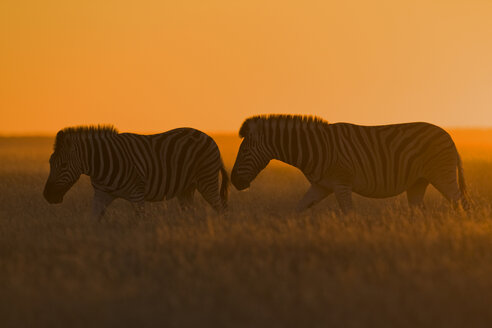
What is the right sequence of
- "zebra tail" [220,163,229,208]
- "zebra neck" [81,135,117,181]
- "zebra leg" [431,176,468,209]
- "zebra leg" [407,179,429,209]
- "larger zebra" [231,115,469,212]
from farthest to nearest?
"zebra tail" [220,163,229,208] → "zebra leg" [407,179,429,209] → "zebra leg" [431,176,468,209] → "larger zebra" [231,115,469,212] → "zebra neck" [81,135,117,181]

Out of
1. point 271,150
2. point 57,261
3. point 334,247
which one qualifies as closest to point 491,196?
point 271,150

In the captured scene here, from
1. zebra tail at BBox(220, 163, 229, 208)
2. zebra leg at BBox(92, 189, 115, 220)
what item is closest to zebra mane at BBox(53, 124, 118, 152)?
zebra leg at BBox(92, 189, 115, 220)

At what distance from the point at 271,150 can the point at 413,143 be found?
8.67 feet

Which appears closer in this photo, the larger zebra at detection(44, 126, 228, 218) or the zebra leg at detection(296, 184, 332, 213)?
the larger zebra at detection(44, 126, 228, 218)

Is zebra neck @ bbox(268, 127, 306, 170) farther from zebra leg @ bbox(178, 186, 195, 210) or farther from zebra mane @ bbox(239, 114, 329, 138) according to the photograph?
zebra leg @ bbox(178, 186, 195, 210)

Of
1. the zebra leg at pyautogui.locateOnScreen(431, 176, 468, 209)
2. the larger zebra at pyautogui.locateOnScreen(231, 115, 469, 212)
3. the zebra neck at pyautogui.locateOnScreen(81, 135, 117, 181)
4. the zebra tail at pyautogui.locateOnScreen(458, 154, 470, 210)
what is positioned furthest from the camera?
the zebra tail at pyautogui.locateOnScreen(458, 154, 470, 210)

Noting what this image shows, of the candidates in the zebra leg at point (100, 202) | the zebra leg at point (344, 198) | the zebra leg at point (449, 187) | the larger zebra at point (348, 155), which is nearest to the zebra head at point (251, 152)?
the larger zebra at point (348, 155)

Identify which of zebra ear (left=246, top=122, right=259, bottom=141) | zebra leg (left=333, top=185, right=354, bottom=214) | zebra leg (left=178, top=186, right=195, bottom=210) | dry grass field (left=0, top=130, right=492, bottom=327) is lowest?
zebra leg (left=178, top=186, right=195, bottom=210)

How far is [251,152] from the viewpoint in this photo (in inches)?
435

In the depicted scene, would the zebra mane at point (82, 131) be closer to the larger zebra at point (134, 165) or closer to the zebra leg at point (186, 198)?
the larger zebra at point (134, 165)

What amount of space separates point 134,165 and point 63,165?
1190 millimetres

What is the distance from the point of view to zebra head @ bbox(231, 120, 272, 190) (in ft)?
36.1

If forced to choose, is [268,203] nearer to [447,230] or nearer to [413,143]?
[413,143]

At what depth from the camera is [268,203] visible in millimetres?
14594
